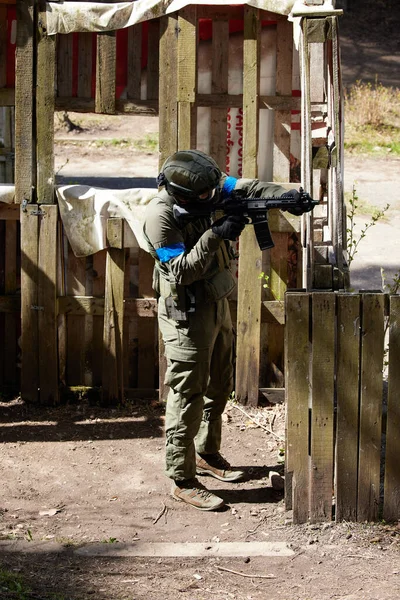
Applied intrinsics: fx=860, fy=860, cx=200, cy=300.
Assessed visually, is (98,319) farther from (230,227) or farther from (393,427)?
(393,427)

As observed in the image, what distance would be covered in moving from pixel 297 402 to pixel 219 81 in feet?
9.30

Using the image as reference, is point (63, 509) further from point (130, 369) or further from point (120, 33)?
point (120, 33)

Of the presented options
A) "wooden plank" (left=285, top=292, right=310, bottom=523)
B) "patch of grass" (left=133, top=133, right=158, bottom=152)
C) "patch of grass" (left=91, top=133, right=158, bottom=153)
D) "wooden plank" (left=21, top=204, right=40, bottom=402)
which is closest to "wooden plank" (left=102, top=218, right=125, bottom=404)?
"wooden plank" (left=21, top=204, right=40, bottom=402)

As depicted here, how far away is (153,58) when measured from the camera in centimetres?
635

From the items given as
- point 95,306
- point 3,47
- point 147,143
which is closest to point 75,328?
point 95,306

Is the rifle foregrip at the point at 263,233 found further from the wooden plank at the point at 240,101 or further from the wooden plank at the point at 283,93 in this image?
the wooden plank at the point at 240,101

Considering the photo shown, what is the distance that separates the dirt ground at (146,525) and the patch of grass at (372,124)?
374 inches

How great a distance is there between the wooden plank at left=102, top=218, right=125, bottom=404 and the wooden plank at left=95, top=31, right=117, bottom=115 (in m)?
0.89

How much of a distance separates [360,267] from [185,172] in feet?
18.3

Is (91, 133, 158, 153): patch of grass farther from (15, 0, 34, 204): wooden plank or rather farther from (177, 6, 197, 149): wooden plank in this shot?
(177, 6, 197, 149): wooden plank

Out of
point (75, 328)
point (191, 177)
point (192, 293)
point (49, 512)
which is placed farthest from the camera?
point (75, 328)

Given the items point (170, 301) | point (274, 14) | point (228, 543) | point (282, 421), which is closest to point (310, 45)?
point (274, 14)

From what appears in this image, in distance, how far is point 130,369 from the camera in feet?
22.3

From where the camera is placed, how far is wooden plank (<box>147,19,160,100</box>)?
20.6 feet
